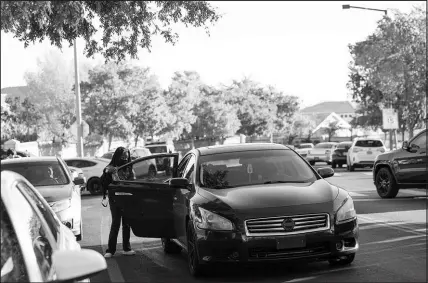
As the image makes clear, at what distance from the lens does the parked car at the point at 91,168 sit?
27.1 metres

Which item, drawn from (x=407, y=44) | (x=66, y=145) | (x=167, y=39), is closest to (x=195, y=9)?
(x=167, y=39)

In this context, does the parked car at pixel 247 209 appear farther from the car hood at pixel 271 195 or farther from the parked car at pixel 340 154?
the parked car at pixel 340 154

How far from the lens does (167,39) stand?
14.0 m

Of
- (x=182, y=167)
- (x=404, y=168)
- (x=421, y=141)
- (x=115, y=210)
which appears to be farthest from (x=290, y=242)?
(x=421, y=141)

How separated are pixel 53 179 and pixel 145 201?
432cm

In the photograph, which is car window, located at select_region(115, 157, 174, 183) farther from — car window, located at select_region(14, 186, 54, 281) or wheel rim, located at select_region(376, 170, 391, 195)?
wheel rim, located at select_region(376, 170, 391, 195)

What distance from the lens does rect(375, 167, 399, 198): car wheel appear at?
A: 64.7 ft

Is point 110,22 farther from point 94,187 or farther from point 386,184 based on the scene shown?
point 94,187

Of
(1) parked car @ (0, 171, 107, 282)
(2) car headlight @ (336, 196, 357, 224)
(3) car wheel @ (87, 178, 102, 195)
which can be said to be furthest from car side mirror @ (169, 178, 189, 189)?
(3) car wheel @ (87, 178, 102, 195)

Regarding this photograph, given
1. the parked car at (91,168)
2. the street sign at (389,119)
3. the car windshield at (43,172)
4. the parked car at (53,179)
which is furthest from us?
the street sign at (389,119)

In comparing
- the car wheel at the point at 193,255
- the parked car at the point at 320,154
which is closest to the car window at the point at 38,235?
the car wheel at the point at 193,255

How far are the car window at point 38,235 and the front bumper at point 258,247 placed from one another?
413 centimetres

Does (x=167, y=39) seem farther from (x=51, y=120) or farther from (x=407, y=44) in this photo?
(x=51, y=120)

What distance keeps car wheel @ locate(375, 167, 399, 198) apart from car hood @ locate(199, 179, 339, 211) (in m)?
10.7
